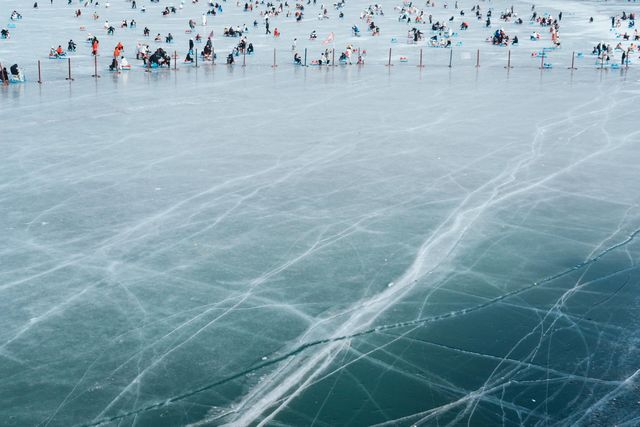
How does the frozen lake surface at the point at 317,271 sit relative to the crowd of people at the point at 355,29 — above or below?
below

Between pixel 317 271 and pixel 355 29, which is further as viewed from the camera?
pixel 355 29

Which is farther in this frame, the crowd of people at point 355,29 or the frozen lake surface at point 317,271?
the crowd of people at point 355,29

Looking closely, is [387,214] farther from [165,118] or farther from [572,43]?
[572,43]

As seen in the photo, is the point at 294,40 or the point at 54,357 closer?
the point at 54,357

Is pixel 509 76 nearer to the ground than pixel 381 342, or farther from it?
farther from it

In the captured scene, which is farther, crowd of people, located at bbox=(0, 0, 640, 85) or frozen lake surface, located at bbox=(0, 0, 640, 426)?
crowd of people, located at bbox=(0, 0, 640, 85)

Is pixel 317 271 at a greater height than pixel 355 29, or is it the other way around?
pixel 355 29

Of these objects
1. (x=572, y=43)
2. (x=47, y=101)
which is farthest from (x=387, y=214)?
(x=572, y=43)

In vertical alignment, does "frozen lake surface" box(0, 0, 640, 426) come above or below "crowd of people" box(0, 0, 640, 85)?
below
